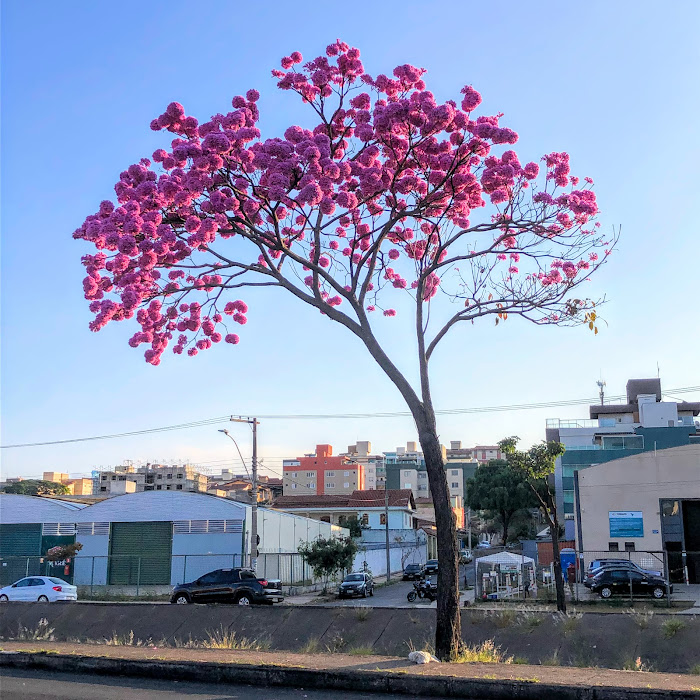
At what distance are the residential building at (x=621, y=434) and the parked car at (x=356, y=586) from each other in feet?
54.4

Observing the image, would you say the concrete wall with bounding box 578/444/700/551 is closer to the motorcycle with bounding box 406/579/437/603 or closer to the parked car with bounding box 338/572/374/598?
the motorcycle with bounding box 406/579/437/603

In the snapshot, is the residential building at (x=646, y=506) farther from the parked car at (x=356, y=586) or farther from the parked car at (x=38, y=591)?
the parked car at (x=38, y=591)

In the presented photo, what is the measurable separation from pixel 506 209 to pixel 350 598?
29.2m

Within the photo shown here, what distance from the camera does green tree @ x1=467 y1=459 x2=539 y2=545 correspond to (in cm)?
8506

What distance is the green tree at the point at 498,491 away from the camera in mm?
85062

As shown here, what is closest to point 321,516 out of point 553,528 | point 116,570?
point 116,570

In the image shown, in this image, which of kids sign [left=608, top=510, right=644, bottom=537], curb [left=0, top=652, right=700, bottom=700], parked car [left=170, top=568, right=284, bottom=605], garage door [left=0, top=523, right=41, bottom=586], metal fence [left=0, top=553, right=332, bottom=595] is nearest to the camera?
curb [left=0, top=652, right=700, bottom=700]

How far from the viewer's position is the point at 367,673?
9219mm

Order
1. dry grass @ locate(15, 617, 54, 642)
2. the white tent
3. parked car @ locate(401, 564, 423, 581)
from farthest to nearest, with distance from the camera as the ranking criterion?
parked car @ locate(401, 564, 423, 581), the white tent, dry grass @ locate(15, 617, 54, 642)

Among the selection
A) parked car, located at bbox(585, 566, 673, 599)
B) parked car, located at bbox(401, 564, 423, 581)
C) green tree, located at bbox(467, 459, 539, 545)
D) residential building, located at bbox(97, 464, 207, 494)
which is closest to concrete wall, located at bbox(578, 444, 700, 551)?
parked car, located at bbox(585, 566, 673, 599)

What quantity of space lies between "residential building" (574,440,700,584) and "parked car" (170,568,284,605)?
63.5 ft

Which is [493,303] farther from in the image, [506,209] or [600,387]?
[600,387]

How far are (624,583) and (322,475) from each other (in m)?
94.0

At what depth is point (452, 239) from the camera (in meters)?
13.1
